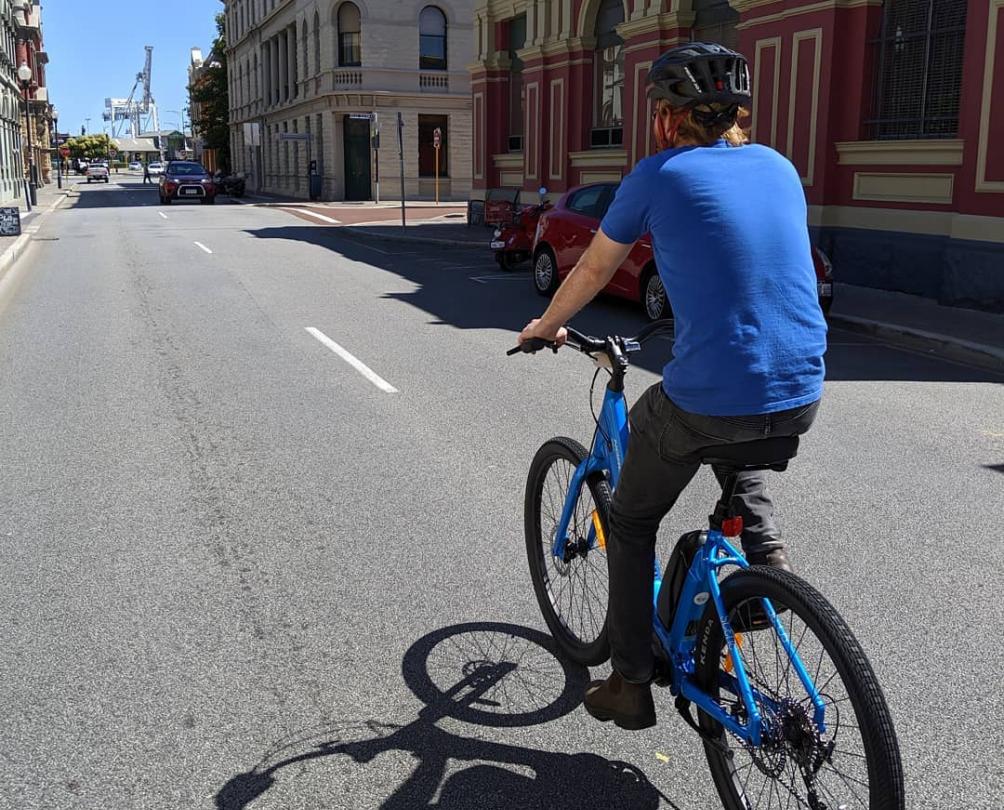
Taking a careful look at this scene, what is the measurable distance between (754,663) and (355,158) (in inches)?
1985

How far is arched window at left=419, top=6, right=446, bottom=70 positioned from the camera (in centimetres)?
5106

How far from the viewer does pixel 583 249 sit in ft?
46.0

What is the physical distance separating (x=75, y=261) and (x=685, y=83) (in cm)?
1975

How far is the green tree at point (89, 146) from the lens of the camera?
156m

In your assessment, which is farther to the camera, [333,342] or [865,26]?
[865,26]

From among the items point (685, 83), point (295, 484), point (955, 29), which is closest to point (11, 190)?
point (955, 29)

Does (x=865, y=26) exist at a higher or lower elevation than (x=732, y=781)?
higher

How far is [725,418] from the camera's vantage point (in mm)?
2719

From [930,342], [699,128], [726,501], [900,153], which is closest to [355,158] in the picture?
[900,153]

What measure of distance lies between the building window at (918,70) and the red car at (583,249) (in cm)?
314

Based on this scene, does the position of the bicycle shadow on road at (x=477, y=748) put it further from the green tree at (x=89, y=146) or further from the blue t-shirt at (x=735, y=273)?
the green tree at (x=89, y=146)

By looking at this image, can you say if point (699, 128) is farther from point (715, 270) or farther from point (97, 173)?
point (97, 173)

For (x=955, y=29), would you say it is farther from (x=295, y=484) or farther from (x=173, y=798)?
(x=173, y=798)

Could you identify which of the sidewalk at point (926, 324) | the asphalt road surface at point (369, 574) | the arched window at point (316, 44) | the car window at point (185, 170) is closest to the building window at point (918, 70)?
the sidewalk at point (926, 324)
